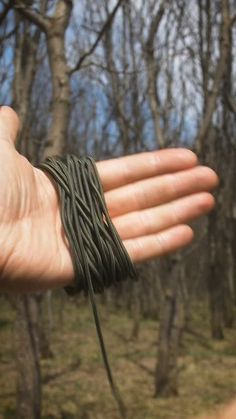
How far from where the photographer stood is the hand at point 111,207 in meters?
1.21

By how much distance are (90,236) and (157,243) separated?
0.63 ft

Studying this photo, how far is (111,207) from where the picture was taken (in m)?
1.39

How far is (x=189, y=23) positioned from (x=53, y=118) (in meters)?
4.28

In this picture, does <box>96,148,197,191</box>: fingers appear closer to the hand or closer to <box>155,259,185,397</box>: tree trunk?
the hand

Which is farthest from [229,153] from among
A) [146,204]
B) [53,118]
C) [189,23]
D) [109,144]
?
[146,204]

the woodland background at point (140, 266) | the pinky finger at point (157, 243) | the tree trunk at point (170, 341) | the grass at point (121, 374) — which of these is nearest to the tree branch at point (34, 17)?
the woodland background at point (140, 266)

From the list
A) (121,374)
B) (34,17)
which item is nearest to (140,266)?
(121,374)

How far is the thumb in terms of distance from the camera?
4.25ft

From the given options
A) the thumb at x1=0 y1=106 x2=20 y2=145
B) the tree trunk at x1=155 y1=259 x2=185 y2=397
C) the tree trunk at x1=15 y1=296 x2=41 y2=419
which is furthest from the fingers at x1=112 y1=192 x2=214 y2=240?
the tree trunk at x1=155 y1=259 x2=185 y2=397

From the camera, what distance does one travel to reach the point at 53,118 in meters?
3.22

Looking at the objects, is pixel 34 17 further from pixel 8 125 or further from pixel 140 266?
pixel 140 266

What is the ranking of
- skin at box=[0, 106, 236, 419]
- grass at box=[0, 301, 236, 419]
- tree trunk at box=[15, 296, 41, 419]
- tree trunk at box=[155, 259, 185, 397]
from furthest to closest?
tree trunk at box=[155, 259, 185, 397] → grass at box=[0, 301, 236, 419] → tree trunk at box=[15, 296, 41, 419] → skin at box=[0, 106, 236, 419]

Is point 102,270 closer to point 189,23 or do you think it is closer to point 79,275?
point 79,275

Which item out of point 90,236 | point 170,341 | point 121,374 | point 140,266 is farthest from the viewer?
point 140,266
